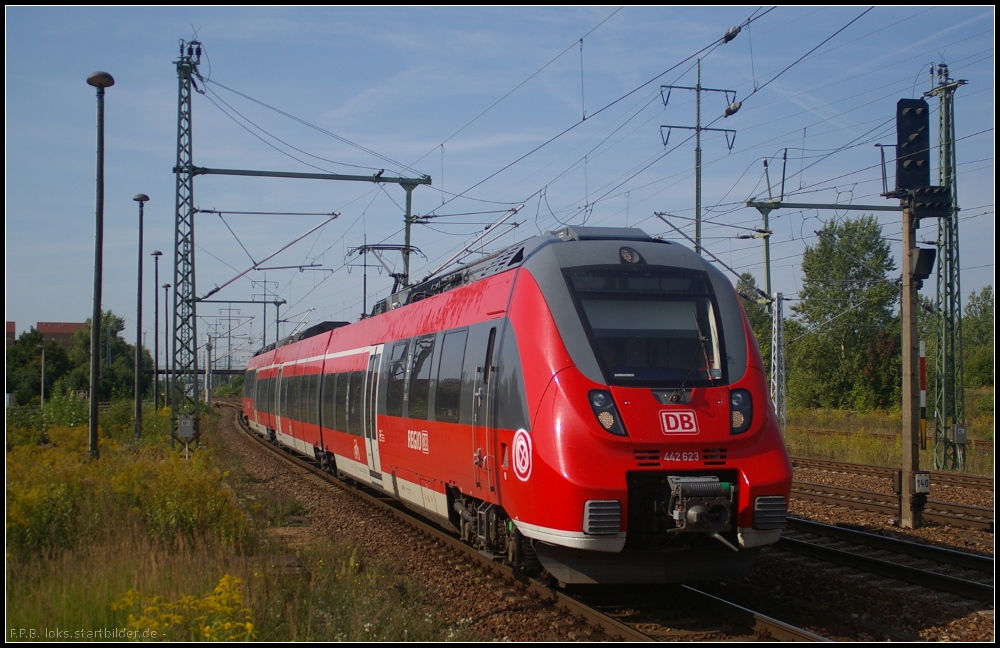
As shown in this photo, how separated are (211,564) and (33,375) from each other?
50462mm

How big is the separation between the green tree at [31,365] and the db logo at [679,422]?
4729cm

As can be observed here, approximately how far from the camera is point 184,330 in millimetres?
20719

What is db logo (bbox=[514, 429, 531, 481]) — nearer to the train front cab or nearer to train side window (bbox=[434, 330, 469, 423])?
the train front cab

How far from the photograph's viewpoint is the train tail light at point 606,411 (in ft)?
22.4

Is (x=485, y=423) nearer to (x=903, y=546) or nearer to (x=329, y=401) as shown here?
(x=903, y=546)

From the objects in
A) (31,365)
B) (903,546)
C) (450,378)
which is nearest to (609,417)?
(450,378)

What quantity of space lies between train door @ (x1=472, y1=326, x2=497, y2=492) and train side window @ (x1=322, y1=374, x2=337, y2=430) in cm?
927

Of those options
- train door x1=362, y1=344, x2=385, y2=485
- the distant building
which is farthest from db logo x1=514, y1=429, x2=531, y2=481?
the distant building

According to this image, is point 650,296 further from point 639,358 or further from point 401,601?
point 401,601

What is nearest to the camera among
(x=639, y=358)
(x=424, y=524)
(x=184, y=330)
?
(x=639, y=358)

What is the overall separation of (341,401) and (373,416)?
3.35 meters

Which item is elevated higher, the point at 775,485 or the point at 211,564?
the point at 775,485

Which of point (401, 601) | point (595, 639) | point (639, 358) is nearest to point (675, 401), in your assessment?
point (639, 358)

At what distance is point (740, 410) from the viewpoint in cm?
721
